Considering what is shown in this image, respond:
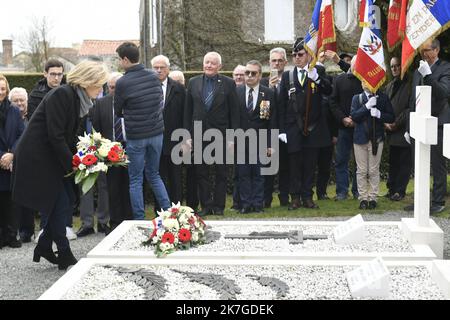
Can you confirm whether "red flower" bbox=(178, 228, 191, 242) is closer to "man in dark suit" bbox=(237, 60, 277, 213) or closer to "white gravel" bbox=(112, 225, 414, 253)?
"white gravel" bbox=(112, 225, 414, 253)

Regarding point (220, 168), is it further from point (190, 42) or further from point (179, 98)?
point (190, 42)

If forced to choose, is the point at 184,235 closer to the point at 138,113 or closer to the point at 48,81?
the point at 138,113

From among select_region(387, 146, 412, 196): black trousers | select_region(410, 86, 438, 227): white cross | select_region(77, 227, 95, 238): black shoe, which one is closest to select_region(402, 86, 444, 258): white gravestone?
select_region(410, 86, 438, 227): white cross

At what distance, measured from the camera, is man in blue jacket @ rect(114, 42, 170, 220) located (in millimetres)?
8070

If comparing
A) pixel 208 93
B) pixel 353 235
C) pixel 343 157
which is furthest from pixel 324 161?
pixel 353 235

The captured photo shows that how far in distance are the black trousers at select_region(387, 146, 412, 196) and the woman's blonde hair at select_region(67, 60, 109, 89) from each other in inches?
203

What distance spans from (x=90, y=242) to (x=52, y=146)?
217 cm

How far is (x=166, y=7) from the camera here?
774 inches

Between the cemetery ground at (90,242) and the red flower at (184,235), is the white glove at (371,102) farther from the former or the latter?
the red flower at (184,235)

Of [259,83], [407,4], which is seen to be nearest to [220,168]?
[259,83]

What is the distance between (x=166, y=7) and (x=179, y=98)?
36.0 ft

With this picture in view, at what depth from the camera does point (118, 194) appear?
28.0 feet

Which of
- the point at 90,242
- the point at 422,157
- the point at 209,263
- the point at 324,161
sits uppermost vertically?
the point at 422,157

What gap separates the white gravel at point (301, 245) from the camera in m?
5.98
